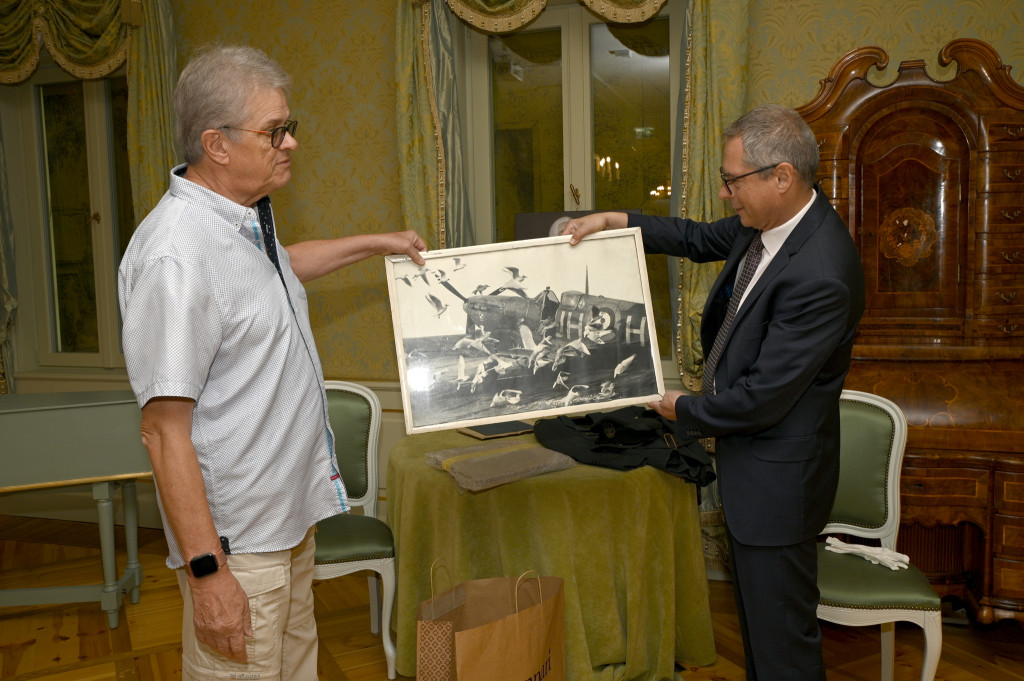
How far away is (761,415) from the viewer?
1900 mm

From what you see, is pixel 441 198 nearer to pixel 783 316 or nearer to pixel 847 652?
pixel 783 316

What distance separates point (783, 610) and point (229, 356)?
1497 mm

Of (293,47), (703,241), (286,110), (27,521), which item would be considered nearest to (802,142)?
(703,241)

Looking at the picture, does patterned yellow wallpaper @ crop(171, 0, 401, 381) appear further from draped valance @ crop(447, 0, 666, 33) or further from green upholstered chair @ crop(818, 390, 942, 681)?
green upholstered chair @ crop(818, 390, 942, 681)

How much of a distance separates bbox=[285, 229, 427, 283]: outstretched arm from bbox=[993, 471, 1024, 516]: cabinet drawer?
2.10 metres

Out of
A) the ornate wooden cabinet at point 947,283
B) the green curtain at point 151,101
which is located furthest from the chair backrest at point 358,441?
the green curtain at point 151,101

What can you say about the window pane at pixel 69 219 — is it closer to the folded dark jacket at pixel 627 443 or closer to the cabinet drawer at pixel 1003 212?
the folded dark jacket at pixel 627 443

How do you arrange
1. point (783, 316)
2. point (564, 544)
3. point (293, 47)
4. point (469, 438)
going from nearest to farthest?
point (783, 316) → point (564, 544) → point (469, 438) → point (293, 47)

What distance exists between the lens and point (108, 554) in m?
3.38

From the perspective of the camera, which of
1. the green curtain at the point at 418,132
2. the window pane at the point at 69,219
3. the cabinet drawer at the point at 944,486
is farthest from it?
the window pane at the point at 69,219

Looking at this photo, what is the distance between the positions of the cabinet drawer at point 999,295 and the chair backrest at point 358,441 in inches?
92.4

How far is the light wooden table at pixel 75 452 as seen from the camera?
10.1 ft

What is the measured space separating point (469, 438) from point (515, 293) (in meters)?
0.88

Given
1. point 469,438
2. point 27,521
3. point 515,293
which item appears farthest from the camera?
point 27,521
